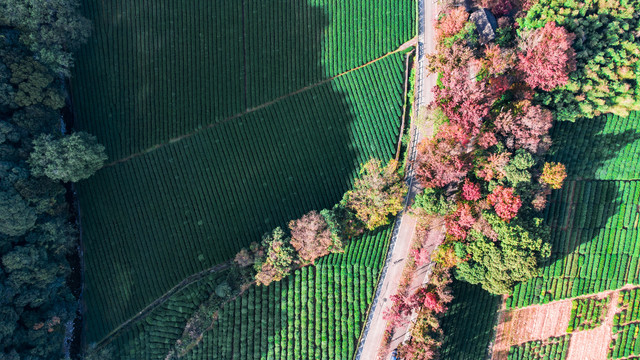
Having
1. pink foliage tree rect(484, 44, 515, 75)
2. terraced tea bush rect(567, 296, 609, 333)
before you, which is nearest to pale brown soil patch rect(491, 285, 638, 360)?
terraced tea bush rect(567, 296, 609, 333)

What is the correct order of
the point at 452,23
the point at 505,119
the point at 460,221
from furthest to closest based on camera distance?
the point at 452,23
the point at 460,221
the point at 505,119

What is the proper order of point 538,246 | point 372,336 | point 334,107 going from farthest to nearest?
point 334,107 < point 372,336 < point 538,246

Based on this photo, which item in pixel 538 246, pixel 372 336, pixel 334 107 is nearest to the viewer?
pixel 538 246

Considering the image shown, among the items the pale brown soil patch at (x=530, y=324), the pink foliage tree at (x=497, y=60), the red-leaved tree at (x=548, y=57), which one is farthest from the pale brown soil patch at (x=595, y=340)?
the pink foliage tree at (x=497, y=60)

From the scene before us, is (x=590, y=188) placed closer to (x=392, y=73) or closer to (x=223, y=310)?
(x=392, y=73)

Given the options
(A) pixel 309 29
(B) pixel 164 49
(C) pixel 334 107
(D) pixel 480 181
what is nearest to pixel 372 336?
(D) pixel 480 181

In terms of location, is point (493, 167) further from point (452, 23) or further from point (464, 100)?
point (452, 23)

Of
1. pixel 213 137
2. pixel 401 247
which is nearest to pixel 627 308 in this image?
pixel 401 247
